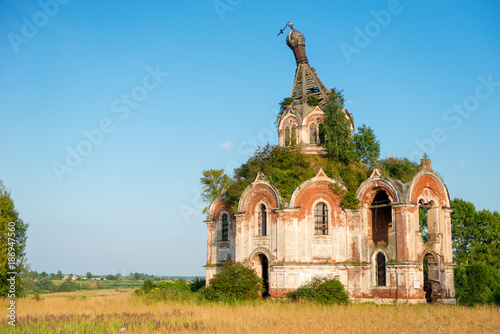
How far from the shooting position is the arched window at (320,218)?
96.2ft

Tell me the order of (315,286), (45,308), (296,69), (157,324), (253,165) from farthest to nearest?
(296,69) → (253,165) → (315,286) → (45,308) → (157,324)

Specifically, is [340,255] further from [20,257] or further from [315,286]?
[20,257]

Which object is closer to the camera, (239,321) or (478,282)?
(239,321)

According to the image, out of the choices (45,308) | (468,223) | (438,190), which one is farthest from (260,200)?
(468,223)

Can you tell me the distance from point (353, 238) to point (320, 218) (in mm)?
2159

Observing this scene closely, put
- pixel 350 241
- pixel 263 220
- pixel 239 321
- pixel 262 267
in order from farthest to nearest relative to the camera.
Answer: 1. pixel 262 267
2. pixel 263 220
3. pixel 350 241
4. pixel 239 321

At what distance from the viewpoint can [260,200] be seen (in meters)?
30.8

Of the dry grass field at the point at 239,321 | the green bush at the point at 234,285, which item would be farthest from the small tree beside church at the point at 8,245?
the green bush at the point at 234,285

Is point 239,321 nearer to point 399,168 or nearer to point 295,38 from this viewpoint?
point 399,168

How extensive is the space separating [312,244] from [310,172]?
415cm

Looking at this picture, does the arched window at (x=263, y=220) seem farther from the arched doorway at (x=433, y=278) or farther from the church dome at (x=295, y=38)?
the church dome at (x=295, y=38)

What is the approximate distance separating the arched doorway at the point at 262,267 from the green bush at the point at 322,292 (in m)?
3.04

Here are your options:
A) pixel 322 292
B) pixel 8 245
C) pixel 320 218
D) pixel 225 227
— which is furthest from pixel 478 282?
pixel 8 245

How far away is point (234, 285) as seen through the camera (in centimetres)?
2814
